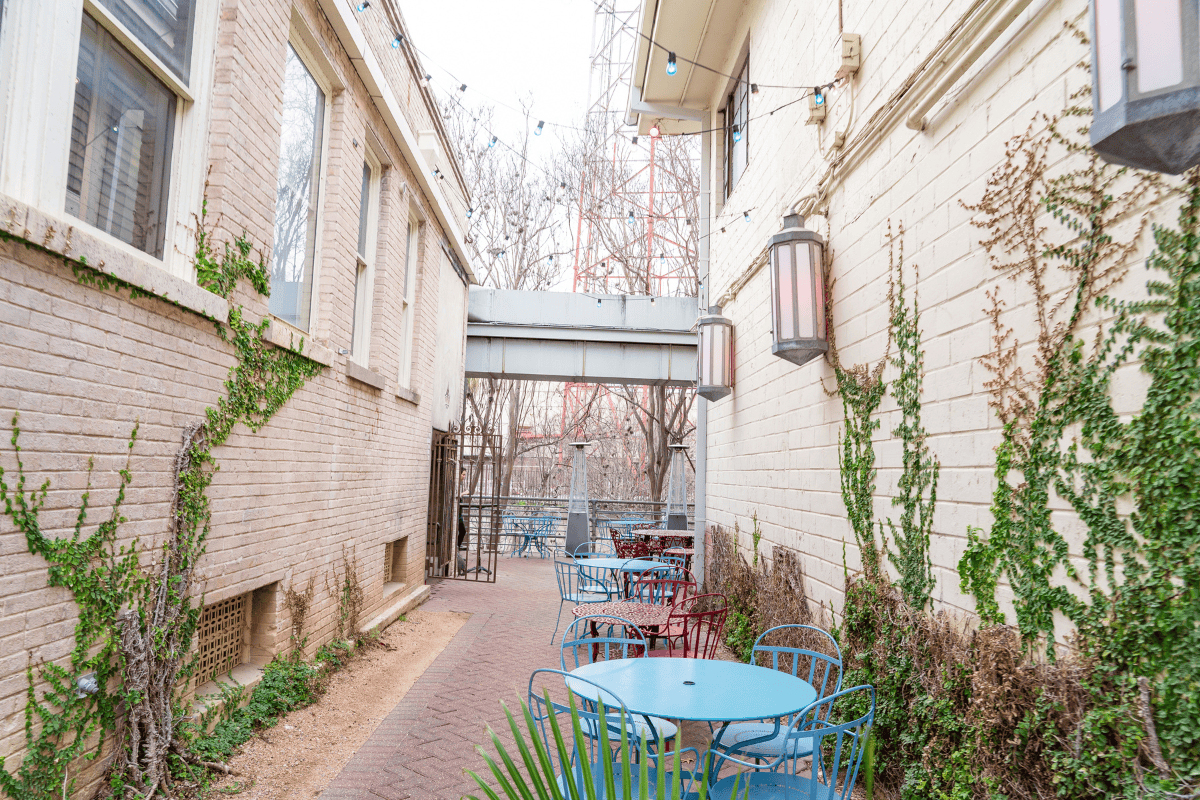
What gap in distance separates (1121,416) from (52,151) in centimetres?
381

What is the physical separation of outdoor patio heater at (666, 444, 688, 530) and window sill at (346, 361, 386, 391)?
7.06m

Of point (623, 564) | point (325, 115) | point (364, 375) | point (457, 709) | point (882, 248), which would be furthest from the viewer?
point (623, 564)

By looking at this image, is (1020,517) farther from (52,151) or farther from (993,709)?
(52,151)

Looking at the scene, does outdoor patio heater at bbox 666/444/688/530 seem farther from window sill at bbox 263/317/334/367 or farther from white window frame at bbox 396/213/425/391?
window sill at bbox 263/317/334/367

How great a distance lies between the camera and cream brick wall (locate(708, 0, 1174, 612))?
2.71 metres

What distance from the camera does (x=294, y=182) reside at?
5207 millimetres

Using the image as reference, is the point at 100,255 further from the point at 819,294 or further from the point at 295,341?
the point at 819,294

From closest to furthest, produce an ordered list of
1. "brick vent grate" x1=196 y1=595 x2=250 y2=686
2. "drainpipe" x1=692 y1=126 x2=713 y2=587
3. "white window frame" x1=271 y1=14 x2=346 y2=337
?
1. "brick vent grate" x1=196 y1=595 x2=250 y2=686
2. "white window frame" x1=271 y1=14 x2=346 y2=337
3. "drainpipe" x1=692 y1=126 x2=713 y2=587

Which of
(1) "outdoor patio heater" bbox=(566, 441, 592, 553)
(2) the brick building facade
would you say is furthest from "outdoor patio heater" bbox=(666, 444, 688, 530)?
(2) the brick building facade

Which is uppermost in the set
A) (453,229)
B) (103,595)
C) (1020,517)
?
(453,229)

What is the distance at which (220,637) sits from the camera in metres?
4.40

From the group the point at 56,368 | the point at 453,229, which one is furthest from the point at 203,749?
the point at 453,229

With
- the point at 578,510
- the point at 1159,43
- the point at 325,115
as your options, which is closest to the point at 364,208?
the point at 325,115

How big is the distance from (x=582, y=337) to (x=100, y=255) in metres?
8.55
